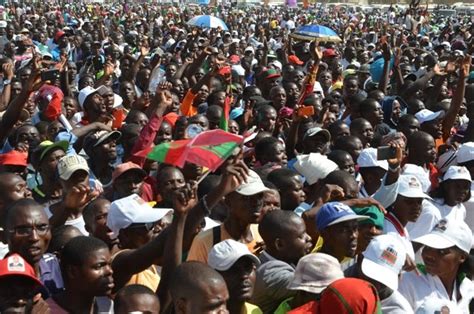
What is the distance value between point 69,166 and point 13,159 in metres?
0.87

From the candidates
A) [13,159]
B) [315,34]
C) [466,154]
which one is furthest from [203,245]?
[315,34]

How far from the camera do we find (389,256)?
3.36m

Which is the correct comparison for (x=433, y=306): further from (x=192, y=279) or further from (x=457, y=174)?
(x=457, y=174)

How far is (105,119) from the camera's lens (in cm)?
692

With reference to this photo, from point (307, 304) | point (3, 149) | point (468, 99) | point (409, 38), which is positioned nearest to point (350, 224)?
point (307, 304)

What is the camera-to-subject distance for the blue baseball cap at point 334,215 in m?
3.72

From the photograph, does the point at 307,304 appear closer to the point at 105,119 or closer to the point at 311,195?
the point at 311,195

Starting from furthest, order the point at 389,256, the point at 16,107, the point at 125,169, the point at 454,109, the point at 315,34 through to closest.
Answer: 1. the point at 315,34
2. the point at 454,109
3. the point at 16,107
4. the point at 125,169
5. the point at 389,256

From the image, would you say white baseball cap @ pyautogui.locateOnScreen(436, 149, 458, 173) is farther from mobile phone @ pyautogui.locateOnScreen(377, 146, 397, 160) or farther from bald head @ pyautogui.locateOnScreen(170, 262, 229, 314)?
bald head @ pyautogui.locateOnScreen(170, 262, 229, 314)

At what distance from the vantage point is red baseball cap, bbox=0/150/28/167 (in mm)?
5168

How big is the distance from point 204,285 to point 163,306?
0.47 meters

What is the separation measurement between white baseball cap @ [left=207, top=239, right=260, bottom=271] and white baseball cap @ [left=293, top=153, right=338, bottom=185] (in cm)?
176

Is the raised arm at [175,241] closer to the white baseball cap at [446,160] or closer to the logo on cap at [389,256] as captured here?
the logo on cap at [389,256]

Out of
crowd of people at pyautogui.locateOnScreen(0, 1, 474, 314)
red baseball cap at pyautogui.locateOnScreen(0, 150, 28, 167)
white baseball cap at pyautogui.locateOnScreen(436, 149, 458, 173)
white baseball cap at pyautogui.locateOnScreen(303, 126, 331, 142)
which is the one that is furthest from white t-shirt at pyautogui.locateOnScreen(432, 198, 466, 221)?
red baseball cap at pyautogui.locateOnScreen(0, 150, 28, 167)
